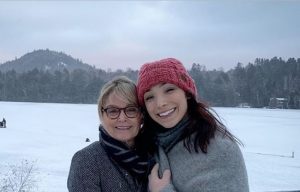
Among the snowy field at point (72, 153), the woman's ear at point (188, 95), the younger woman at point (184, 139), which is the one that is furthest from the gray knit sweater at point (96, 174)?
the snowy field at point (72, 153)

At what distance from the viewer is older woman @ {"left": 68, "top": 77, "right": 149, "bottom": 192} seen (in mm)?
1956

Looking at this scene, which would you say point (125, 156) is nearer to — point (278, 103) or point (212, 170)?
point (212, 170)

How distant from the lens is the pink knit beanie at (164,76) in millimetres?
2025

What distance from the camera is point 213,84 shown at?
8025cm

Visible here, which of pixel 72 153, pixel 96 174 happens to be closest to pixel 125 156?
pixel 96 174

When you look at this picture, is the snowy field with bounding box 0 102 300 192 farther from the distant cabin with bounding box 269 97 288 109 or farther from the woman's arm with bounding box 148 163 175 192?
the distant cabin with bounding box 269 97 288 109

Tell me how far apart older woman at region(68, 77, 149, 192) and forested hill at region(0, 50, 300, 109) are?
2956 inches

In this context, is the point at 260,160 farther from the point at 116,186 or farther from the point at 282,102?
the point at 282,102

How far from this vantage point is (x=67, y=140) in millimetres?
21766

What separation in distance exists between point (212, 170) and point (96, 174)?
0.57 meters

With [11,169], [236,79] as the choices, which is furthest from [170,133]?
[236,79]

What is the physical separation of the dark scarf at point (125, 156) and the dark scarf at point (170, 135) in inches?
5.9

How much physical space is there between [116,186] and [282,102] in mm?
83559

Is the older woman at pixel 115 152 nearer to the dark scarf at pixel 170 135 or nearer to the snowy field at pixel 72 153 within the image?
the dark scarf at pixel 170 135
